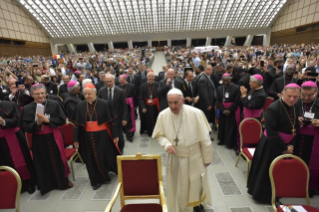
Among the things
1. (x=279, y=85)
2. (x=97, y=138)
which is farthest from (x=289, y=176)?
(x=279, y=85)

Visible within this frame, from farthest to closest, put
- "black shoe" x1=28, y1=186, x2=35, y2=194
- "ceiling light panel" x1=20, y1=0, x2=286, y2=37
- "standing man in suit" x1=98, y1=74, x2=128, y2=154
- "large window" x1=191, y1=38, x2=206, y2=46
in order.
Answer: "large window" x1=191, y1=38, x2=206, y2=46 < "ceiling light panel" x1=20, y1=0, x2=286, y2=37 < "standing man in suit" x1=98, y1=74, x2=128, y2=154 < "black shoe" x1=28, y1=186, x2=35, y2=194

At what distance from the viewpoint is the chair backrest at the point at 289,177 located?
2150mm

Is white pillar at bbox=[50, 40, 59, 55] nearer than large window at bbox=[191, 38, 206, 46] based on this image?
Yes

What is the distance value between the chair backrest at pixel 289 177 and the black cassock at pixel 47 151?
317cm

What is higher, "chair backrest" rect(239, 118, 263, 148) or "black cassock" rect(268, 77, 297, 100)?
"black cassock" rect(268, 77, 297, 100)

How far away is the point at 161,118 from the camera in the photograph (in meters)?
2.32

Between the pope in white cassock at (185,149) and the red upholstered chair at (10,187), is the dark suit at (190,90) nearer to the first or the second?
the pope in white cassock at (185,149)

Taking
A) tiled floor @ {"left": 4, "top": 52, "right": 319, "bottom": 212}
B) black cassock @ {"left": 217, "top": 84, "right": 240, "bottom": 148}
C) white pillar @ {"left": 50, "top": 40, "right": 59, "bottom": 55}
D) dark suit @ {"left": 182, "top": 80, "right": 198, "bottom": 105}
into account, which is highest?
white pillar @ {"left": 50, "top": 40, "right": 59, "bottom": 55}

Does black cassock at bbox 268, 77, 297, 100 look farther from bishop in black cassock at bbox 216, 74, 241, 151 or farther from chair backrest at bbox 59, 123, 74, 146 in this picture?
chair backrest at bbox 59, 123, 74, 146

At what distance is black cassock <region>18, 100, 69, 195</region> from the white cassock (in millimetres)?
1877

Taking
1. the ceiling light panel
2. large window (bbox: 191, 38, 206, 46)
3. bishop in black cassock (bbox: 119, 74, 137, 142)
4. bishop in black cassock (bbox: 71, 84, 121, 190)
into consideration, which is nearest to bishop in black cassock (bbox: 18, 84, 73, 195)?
bishop in black cassock (bbox: 71, 84, 121, 190)

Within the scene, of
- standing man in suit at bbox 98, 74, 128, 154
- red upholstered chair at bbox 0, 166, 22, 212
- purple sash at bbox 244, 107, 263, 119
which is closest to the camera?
red upholstered chair at bbox 0, 166, 22, 212

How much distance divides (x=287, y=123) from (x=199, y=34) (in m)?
44.7

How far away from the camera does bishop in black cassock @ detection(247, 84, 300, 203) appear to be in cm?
242
